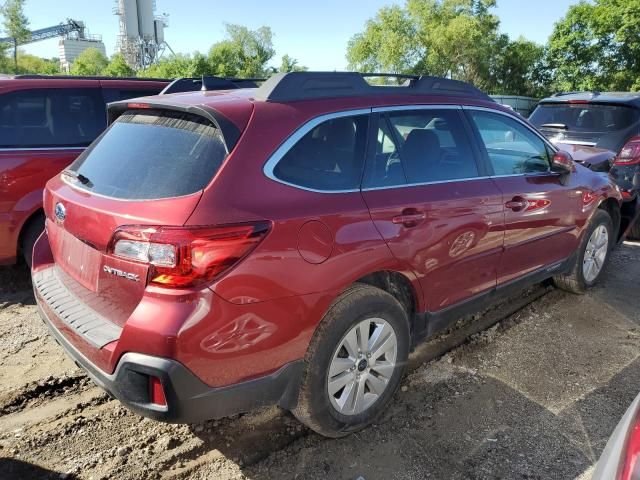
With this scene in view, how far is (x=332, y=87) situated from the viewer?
2.78m

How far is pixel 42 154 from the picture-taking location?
4.53 m

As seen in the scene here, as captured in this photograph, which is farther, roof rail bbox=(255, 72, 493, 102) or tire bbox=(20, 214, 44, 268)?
tire bbox=(20, 214, 44, 268)

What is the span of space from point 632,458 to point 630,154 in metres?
5.55

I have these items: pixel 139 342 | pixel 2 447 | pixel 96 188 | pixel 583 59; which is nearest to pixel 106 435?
pixel 2 447

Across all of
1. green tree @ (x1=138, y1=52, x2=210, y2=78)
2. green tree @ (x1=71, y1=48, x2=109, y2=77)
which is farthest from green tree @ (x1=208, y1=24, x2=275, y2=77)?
green tree @ (x1=71, y1=48, x2=109, y2=77)

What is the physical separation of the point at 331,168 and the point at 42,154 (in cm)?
314

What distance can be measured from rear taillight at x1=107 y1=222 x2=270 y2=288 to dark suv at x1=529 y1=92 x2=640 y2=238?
15.2 ft

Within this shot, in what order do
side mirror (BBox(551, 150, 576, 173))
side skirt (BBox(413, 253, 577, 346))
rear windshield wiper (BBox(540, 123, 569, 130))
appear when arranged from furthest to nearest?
rear windshield wiper (BBox(540, 123, 569, 130)), side mirror (BBox(551, 150, 576, 173)), side skirt (BBox(413, 253, 577, 346))

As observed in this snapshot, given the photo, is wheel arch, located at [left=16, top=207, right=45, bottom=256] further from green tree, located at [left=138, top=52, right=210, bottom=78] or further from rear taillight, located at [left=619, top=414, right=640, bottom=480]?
green tree, located at [left=138, top=52, right=210, bottom=78]

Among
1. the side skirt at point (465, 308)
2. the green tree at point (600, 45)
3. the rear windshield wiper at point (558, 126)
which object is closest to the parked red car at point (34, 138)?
the side skirt at point (465, 308)

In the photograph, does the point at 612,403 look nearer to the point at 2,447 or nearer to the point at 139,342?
the point at 139,342

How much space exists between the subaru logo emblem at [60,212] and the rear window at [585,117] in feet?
19.7

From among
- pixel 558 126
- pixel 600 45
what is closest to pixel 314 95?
pixel 558 126

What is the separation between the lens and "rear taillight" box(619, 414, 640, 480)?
1.38m
